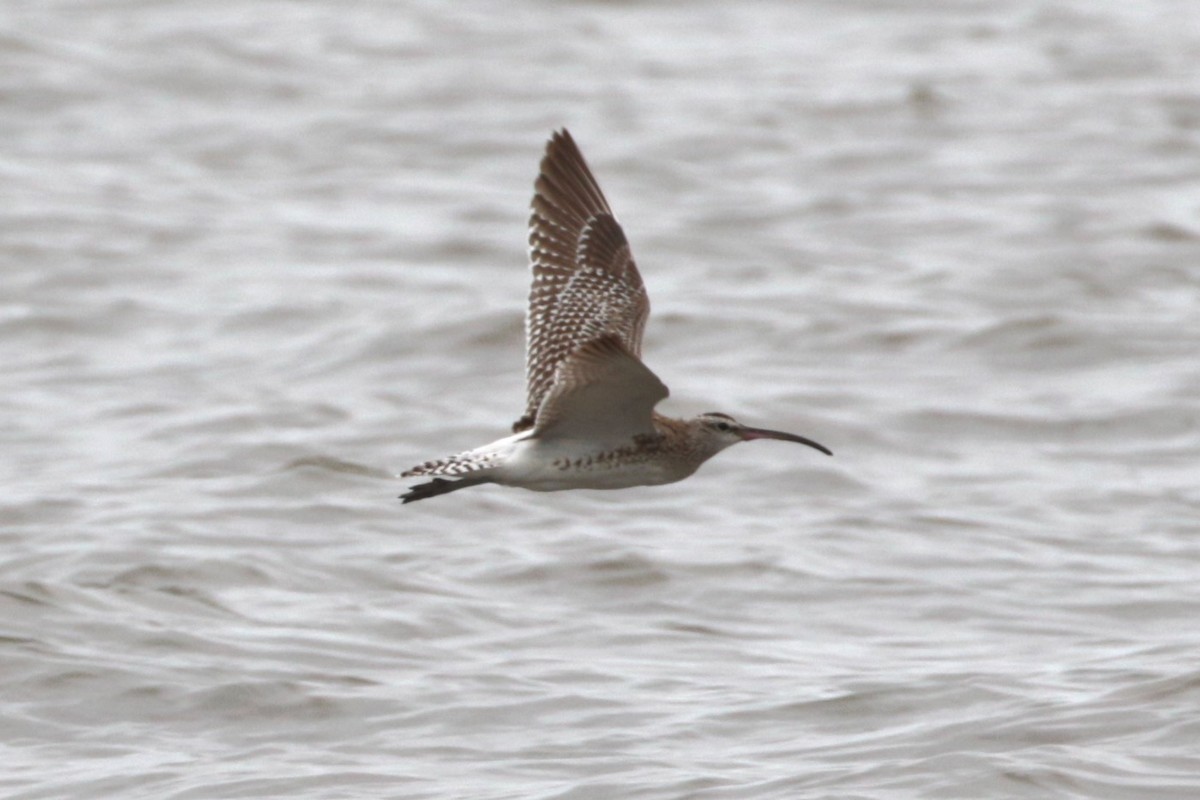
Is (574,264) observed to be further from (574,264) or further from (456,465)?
(456,465)

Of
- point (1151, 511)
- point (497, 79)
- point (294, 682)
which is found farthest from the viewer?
point (497, 79)

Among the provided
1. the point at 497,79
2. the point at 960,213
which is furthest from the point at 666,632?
the point at 497,79

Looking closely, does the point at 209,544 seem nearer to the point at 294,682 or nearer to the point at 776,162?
the point at 294,682

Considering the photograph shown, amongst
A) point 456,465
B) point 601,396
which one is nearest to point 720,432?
point 601,396

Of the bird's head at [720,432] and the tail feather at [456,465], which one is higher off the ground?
the bird's head at [720,432]

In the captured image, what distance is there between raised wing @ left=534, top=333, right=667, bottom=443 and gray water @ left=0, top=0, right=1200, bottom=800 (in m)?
1.73

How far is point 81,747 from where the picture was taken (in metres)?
10.8

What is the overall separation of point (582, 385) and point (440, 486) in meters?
0.85

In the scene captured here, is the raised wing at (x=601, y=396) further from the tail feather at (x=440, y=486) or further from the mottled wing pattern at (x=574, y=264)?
the mottled wing pattern at (x=574, y=264)

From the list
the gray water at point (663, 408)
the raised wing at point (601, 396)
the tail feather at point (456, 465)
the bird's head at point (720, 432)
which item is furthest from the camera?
the gray water at point (663, 408)

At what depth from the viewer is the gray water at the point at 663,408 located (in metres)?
10.9

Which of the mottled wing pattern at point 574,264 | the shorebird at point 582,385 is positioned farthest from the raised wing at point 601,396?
the mottled wing pattern at point 574,264

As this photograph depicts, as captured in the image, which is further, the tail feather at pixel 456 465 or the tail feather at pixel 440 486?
the tail feather at pixel 440 486

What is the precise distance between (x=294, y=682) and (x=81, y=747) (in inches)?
42.1
